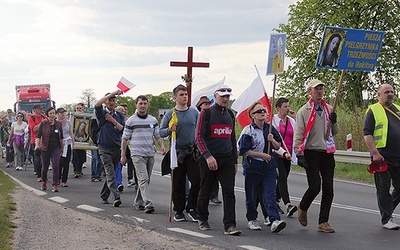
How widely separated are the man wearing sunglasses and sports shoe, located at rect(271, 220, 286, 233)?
545 mm

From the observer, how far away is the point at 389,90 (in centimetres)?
1038

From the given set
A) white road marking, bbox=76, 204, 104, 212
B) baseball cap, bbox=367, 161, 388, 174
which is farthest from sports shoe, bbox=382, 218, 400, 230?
white road marking, bbox=76, 204, 104, 212

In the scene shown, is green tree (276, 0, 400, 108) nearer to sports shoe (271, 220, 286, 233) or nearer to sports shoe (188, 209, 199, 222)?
sports shoe (188, 209, 199, 222)

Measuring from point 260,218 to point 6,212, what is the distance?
3683 millimetres

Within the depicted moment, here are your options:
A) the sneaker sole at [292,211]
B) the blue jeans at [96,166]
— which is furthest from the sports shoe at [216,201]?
the blue jeans at [96,166]

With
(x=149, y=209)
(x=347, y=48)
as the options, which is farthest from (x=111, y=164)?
(x=347, y=48)

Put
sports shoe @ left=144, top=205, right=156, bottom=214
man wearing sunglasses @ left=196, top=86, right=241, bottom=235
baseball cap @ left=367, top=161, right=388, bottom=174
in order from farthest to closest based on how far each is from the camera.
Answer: sports shoe @ left=144, top=205, right=156, bottom=214 → baseball cap @ left=367, top=161, right=388, bottom=174 → man wearing sunglasses @ left=196, top=86, right=241, bottom=235

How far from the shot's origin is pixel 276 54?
11148 mm

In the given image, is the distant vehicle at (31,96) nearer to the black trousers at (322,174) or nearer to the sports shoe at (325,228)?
the black trousers at (322,174)

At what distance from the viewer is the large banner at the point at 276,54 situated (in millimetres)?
11086

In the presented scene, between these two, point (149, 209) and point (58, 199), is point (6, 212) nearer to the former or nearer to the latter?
point (149, 209)

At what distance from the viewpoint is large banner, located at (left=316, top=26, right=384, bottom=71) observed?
1020 cm

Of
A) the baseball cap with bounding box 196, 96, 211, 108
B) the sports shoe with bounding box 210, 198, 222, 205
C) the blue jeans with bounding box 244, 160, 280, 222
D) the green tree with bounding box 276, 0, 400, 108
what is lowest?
the sports shoe with bounding box 210, 198, 222, 205

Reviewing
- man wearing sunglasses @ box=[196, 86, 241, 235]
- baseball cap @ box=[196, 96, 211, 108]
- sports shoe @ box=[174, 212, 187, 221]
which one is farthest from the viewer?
baseball cap @ box=[196, 96, 211, 108]
